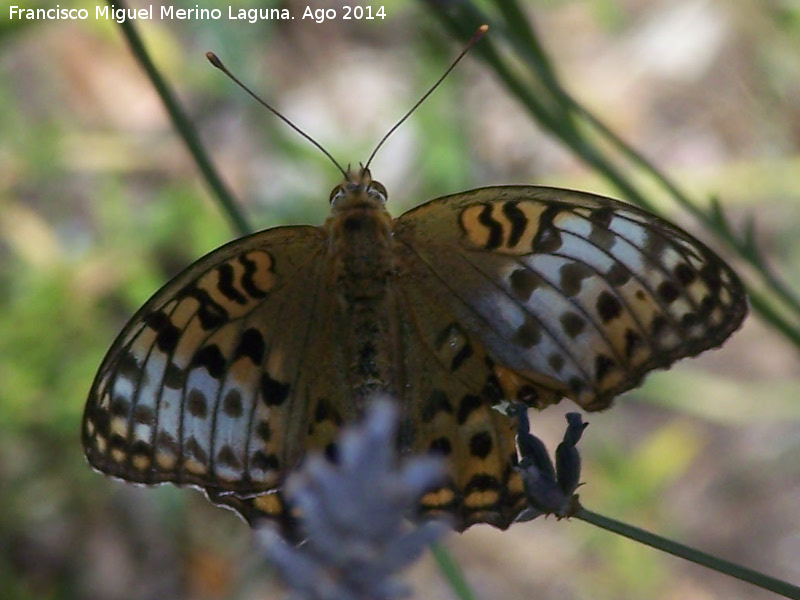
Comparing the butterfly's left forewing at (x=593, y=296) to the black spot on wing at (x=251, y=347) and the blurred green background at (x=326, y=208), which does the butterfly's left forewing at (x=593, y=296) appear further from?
the blurred green background at (x=326, y=208)

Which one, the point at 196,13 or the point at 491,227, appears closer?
the point at 491,227

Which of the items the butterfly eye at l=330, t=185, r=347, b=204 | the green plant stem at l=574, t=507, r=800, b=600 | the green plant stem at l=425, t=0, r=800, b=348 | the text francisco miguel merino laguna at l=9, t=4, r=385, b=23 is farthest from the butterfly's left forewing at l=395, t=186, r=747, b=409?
the text francisco miguel merino laguna at l=9, t=4, r=385, b=23

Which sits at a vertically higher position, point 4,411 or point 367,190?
point 4,411

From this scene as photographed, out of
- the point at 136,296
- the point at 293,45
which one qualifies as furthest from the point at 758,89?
the point at 136,296

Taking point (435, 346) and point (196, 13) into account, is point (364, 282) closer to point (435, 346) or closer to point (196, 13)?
point (435, 346)

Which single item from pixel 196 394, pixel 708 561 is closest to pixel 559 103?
pixel 196 394

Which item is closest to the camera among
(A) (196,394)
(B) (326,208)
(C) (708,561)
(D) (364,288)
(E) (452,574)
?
(C) (708,561)

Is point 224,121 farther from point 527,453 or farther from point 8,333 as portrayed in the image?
point 527,453
